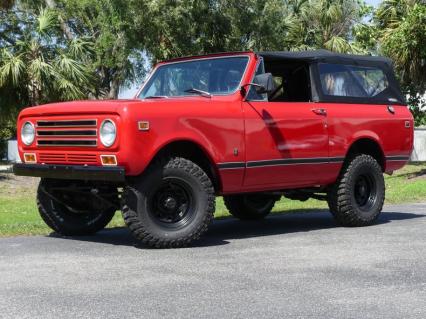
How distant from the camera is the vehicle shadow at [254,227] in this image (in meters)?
8.19

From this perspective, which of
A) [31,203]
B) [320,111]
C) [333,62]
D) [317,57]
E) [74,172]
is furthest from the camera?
[31,203]

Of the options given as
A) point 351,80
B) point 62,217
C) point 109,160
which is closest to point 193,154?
point 109,160

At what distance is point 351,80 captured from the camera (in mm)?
9641

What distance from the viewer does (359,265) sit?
6461mm

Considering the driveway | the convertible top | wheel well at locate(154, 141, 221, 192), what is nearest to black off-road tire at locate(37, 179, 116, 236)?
the driveway

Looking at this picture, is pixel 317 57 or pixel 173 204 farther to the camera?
pixel 317 57

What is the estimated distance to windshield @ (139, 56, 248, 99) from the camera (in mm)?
8461

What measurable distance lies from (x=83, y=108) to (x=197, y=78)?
174 centimetres

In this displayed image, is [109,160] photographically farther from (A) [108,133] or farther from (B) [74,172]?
(B) [74,172]

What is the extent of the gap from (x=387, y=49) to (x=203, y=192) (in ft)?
51.0

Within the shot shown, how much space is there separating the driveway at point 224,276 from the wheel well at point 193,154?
71cm

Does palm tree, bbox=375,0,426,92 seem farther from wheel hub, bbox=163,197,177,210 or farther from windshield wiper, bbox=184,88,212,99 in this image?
wheel hub, bbox=163,197,177,210

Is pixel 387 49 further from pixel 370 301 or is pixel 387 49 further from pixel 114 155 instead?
pixel 370 301

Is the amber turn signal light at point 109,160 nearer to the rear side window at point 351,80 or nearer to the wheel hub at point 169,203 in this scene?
the wheel hub at point 169,203
